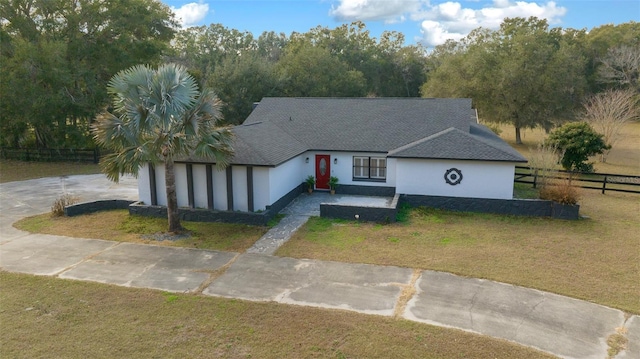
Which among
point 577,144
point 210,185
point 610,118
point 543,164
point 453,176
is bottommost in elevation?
point 210,185

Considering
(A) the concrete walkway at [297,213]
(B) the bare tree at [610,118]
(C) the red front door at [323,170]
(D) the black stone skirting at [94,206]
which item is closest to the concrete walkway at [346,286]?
(A) the concrete walkway at [297,213]

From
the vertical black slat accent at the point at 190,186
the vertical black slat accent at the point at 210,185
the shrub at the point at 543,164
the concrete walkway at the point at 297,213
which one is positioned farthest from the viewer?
the shrub at the point at 543,164

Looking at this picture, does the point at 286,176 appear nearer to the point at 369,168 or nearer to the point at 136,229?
the point at 369,168

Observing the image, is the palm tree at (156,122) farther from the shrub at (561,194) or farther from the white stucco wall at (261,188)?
the shrub at (561,194)

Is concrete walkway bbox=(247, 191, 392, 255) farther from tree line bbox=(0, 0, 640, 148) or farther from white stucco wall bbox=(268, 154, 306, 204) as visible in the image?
tree line bbox=(0, 0, 640, 148)

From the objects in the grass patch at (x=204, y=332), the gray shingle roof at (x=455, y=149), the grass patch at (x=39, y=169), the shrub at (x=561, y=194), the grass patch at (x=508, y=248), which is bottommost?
the grass patch at (x=204, y=332)

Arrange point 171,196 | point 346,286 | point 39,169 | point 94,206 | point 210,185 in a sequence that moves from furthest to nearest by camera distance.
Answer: point 39,169, point 94,206, point 210,185, point 171,196, point 346,286

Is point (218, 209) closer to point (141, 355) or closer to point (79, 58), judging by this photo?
point (141, 355)

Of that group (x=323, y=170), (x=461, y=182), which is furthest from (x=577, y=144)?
(x=323, y=170)
